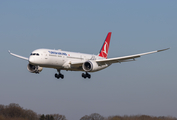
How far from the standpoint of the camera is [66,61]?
59.9 meters

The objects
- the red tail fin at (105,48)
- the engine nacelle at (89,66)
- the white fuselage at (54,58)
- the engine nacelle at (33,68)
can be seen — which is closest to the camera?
the white fuselage at (54,58)

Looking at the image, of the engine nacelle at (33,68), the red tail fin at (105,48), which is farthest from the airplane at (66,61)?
the red tail fin at (105,48)

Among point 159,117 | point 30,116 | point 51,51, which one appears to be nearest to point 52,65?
point 51,51

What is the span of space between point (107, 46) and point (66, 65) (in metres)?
17.3

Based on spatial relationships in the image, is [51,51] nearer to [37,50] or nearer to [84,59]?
[37,50]

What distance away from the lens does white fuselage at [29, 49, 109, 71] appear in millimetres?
56438

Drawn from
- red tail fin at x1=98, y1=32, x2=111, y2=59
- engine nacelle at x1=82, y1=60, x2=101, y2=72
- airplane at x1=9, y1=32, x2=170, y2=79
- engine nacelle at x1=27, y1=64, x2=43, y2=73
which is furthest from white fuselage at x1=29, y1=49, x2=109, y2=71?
red tail fin at x1=98, y1=32, x2=111, y2=59

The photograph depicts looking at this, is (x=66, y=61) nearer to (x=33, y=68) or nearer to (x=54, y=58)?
(x=54, y=58)

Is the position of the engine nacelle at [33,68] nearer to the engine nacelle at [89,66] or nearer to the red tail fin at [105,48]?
the engine nacelle at [89,66]

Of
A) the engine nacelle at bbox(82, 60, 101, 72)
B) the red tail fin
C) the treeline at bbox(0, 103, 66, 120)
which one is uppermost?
the red tail fin

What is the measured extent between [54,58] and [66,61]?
8.73 feet

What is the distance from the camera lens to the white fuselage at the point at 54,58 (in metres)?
56.4

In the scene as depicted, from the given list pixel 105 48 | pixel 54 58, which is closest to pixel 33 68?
pixel 54 58

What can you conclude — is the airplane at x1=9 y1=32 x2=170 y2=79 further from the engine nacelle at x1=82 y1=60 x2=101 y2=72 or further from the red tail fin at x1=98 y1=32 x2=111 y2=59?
the red tail fin at x1=98 y1=32 x2=111 y2=59
